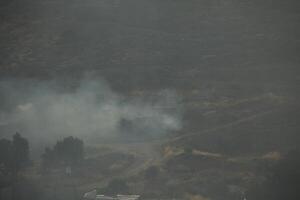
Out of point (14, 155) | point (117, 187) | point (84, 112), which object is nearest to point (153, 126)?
point (84, 112)

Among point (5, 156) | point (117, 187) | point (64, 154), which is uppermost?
point (5, 156)

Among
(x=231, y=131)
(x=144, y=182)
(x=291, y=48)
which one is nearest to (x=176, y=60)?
(x=291, y=48)

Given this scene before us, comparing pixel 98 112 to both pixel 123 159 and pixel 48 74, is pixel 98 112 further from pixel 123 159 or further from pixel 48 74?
pixel 48 74

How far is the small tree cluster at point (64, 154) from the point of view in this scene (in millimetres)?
104287

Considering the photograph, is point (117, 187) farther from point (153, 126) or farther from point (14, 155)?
point (153, 126)

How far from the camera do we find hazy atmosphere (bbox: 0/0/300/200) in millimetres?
94875

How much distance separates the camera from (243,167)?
10319 cm

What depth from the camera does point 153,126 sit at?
434ft

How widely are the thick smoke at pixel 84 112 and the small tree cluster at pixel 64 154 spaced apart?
18307 mm

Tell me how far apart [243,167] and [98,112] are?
5388 centimetres

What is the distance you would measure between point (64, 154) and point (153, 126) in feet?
111

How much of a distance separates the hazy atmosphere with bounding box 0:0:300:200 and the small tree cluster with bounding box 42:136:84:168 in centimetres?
24

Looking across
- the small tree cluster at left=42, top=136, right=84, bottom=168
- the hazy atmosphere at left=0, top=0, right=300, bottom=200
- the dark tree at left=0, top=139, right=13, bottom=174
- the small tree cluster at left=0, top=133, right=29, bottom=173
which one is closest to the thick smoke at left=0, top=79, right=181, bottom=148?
the hazy atmosphere at left=0, top=0, right=300, bottom=200

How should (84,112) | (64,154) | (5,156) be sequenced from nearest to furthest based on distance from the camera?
1. (5,156)
2. (64,154)
3. (84,112)
